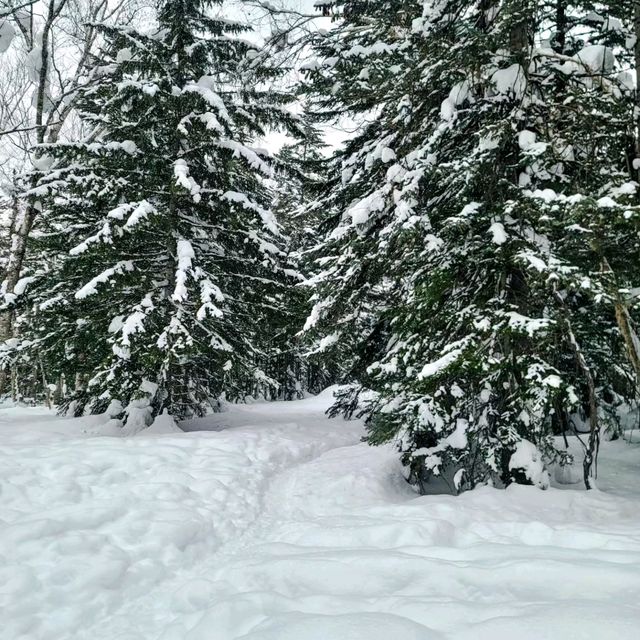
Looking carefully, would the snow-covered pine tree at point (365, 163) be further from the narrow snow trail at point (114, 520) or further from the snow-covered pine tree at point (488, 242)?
the narrow snow trail at point (114, 520)

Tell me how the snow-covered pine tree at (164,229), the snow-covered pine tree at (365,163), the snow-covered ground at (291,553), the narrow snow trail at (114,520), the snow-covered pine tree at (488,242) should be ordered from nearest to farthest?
the snow-covered ground at (291,553) → the narrow snow trail at (114,520) → the snow-covered pine tree at (488,242) → the snow-covered pine tree at (365,163) → the snow-covered pine tree at (164,229)

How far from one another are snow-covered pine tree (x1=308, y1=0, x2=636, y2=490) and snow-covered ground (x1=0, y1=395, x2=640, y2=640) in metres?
0.88

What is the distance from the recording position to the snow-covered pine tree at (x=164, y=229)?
771cm

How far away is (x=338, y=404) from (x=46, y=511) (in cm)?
565

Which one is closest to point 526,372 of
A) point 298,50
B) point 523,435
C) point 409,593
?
point 523,435

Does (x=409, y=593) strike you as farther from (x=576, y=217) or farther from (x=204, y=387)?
(x=204, y=387)

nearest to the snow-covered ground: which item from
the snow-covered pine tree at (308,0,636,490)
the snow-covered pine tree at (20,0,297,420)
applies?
the snow-covered pine tree at (308,0,636,490)

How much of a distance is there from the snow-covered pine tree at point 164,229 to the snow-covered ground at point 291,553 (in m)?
2.08

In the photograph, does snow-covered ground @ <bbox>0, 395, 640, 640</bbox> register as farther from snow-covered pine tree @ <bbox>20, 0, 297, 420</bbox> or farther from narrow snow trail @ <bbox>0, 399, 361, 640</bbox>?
snow-covered pine tree @ <bbox>20, 0, 297, 420</bbox>

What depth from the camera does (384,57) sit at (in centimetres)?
670

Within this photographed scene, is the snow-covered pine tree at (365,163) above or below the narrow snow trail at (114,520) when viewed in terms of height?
above

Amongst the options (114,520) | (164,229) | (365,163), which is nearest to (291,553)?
(114,520)

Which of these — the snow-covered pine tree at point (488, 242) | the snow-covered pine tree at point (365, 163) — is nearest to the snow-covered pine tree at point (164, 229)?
the snow-covered pine tree at point (365, 163)

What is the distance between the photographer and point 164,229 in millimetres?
8727
